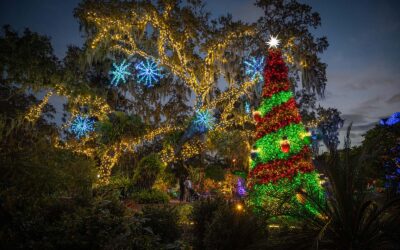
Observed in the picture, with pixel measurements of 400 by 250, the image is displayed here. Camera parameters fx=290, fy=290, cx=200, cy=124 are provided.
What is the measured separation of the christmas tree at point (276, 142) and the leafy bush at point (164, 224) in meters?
3.20

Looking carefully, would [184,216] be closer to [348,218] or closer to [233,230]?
[233,230]

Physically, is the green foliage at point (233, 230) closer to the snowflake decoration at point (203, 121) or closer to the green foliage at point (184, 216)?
the green foliage at point (184, 216)

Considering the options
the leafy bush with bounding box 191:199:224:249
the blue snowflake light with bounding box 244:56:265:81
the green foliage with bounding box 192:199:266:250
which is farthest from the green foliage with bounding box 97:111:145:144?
the green foliage with bounding box 192:199:266:250

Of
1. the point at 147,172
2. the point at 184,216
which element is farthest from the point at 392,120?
the point at 147,172

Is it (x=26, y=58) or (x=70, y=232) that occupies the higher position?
(x=26, y=58)

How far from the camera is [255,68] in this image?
15.1 metres

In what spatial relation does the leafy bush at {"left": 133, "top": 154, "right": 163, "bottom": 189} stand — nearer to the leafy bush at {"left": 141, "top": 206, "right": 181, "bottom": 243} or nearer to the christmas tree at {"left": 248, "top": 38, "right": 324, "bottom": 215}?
the christmas tree at {"left": 248, "top": 38, "right": 324, "bottom": 215}

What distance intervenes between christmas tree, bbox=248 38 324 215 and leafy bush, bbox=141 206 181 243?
320 centimetres

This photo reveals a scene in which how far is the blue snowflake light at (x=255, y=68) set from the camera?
15039mm

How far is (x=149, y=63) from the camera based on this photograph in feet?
48.8

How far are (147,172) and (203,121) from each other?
12.7 feet

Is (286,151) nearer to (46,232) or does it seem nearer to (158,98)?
(46,232)

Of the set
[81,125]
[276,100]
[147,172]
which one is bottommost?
[147,172]

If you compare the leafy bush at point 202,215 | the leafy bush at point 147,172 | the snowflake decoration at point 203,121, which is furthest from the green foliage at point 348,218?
the leafy bush at point 147,172
